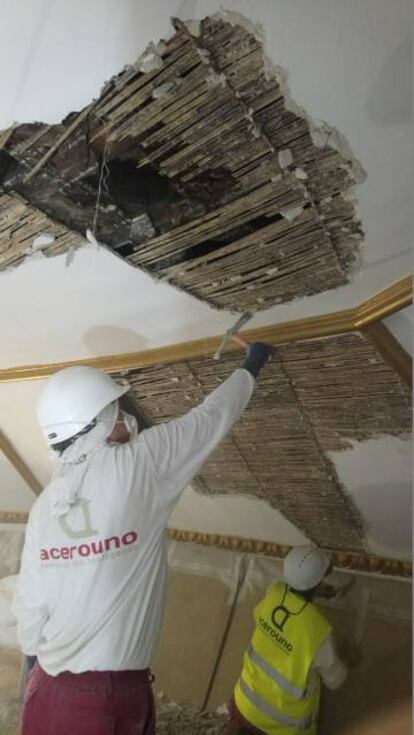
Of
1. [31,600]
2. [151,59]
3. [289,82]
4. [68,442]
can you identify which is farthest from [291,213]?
[31,600]

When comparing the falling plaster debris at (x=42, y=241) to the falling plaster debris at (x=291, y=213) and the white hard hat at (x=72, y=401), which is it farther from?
the falling plaster debris at (x=291, y=213)

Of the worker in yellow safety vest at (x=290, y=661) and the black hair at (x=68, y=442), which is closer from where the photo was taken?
the black hair at (x=68, y=442)

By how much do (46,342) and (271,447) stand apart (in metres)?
0.88

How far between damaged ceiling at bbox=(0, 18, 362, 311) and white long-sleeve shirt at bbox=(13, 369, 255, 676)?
37 cm

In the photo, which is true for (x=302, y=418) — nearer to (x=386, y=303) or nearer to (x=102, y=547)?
(x=386, y=303)

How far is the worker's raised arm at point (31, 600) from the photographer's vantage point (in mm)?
1569

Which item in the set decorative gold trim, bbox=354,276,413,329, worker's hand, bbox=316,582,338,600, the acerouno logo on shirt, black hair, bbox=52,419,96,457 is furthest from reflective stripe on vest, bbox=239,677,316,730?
decorative gold trim, bbox=354,276,413,329

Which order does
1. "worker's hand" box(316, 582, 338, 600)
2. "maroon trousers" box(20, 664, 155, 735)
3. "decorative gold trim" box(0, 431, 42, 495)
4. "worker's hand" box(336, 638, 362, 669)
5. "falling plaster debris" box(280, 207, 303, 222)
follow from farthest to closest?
"decorative gold trim" box(0, 431, 42, 495) → "worker's hand" box(316, 582, 338, 600) → "worker's hand" box(336, 638, 362, 669) → "maroon trousers" box(20, 664, 155, 735) → "falling plaster debris" box(280, 207, 303, 222)

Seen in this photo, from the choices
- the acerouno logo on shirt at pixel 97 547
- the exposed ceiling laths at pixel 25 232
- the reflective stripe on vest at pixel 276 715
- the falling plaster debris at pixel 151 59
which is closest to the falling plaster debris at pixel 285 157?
the falling plaster debris at pixel 151 59

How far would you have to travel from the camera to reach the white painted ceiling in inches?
30.7

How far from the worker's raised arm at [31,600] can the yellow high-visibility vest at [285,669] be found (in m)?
0.85

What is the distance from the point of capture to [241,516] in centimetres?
252

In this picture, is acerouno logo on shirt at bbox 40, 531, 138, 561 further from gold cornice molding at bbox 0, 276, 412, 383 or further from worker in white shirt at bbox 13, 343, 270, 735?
gold cornice molding at bbox 0, 276, 412, 383

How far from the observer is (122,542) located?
56.2 inches
